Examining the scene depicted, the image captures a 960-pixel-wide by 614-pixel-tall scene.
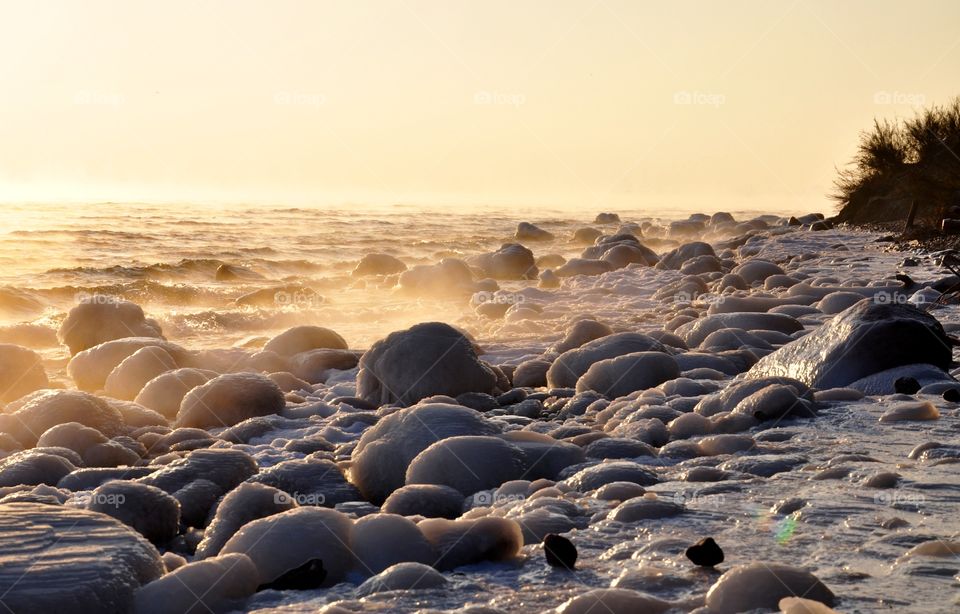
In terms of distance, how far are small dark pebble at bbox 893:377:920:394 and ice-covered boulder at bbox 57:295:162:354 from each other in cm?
685

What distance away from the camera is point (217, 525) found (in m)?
3.24

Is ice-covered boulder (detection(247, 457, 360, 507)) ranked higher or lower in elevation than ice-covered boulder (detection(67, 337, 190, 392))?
higher

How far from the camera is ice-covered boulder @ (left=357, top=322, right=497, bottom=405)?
19.1ft

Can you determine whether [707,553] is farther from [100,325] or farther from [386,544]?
[100,325]

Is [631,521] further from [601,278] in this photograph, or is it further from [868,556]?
[601,278]

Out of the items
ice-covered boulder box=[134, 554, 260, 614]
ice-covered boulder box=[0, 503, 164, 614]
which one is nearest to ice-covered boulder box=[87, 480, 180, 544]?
ice-covered boulder box=[0, 503, 164, 614]

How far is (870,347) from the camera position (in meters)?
4.85

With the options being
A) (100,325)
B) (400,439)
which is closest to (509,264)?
(100,325)

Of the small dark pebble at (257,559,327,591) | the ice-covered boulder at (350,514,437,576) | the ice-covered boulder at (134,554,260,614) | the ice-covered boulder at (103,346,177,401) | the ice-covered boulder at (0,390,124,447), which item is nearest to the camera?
the ice-covered boulder at (134,554,260,614)

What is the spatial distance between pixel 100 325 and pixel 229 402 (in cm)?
379

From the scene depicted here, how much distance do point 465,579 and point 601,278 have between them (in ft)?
41.5

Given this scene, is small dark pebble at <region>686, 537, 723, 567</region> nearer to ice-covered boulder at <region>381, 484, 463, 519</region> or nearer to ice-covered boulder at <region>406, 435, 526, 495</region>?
ice-covered boulder at <region>381, 484, 463, 519</region>

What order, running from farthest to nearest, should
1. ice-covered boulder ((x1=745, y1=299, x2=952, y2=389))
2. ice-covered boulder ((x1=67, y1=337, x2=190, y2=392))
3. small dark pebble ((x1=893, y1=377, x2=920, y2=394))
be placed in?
ice-covered boulder ((x1=67, y1=337, x2=190, y2=392)) → ice-covered boulder ((x1=745, y1=299, x2=952, y2=389)) → small dark pebble ((x1=893, y1=377, x2=920, y2=394))

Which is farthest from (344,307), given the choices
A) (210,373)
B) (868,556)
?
(868,556)
